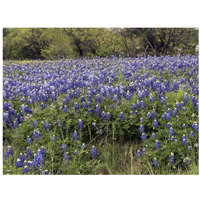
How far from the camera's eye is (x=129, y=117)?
4.37 metres

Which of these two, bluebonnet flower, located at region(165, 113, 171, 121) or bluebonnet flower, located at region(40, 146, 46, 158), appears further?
bluebonnet flower, located at region(165, 113, 171, 121)

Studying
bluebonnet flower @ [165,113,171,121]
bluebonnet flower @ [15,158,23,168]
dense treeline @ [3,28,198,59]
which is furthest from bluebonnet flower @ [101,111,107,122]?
dense treeline @ [3,28,198,59]

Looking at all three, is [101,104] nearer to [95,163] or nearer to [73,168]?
[95,163]

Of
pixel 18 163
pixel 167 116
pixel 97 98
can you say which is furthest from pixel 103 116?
pixel 18 163

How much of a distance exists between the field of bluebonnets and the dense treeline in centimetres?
864

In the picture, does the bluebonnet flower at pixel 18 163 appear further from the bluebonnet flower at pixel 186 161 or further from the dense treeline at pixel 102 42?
the dense treeline at pixel 102 42

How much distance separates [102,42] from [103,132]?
Result: 14931mm

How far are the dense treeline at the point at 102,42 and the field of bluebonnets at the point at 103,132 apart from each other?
340 inches

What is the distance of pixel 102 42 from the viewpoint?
18.7 m

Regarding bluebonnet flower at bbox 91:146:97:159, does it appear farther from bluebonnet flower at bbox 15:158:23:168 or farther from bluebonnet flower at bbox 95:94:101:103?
bluebonnet flower at bbox 95:94:101:103

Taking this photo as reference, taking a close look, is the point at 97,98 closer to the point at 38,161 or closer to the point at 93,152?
the point at 93,152

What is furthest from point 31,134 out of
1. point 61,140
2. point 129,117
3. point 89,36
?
point 89,36

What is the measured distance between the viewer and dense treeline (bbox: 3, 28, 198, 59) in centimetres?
1529

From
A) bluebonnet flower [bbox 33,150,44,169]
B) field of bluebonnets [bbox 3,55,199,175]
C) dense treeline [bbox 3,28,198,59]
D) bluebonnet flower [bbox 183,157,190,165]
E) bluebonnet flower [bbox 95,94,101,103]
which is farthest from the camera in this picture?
dense treeline [bbox 3,28,198,59]
